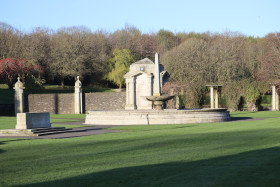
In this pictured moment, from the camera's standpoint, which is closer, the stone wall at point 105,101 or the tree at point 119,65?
the stone wall at point 105,101

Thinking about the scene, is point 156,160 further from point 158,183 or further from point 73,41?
point 73,41

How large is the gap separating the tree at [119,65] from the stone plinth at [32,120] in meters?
49.3

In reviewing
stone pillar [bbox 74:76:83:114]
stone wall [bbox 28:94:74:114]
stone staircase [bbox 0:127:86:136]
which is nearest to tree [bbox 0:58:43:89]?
stone wall [bbox 28:94:74:114]

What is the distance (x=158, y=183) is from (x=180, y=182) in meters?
0.39

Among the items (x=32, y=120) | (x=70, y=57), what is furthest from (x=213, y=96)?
(x=70, y=57)

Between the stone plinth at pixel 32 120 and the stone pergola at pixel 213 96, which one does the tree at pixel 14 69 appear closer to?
the stone pergola at pixel 213 96

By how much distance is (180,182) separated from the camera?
7.65 meters

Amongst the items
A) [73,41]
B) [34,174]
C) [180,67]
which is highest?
[73,41]

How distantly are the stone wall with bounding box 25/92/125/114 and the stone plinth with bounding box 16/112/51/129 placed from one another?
24380 millimetres

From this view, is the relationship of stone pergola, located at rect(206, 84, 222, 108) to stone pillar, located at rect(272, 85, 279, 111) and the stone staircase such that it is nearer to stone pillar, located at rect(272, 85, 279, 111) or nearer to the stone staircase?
stone pillar, located at rect(272, 85, 279, 111)

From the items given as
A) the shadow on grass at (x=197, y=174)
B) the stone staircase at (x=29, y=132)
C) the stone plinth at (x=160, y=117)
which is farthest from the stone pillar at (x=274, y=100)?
the shadow on grass at (x=197, y=174)

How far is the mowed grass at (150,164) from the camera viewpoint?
795 centimetres

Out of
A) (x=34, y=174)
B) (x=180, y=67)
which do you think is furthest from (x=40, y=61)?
(x=34, y=174)

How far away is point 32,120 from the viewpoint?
2227 cm
